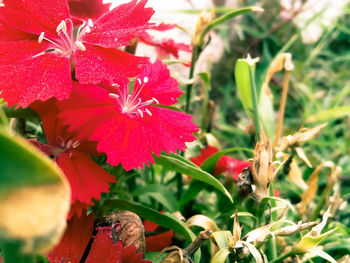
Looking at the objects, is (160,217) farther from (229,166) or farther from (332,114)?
(332,114)

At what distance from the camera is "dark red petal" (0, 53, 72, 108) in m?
0.37

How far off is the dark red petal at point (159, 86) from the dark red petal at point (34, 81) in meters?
0.10

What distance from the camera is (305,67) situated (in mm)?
1734

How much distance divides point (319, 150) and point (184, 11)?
0.72 metres

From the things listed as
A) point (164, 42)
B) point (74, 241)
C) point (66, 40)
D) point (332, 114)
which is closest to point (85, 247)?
point (74, 241)

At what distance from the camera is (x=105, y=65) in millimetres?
408

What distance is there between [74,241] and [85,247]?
0.05 ft

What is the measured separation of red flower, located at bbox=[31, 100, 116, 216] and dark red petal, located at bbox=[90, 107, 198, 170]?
0.03m

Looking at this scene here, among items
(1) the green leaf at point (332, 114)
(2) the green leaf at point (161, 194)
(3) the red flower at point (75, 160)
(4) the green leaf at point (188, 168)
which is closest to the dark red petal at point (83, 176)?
(3) the red flower at point (75, 160)

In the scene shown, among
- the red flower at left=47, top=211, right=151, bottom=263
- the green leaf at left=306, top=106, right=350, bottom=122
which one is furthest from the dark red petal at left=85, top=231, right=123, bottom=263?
the green leaf at left=306, top=106, right=350, bottom=122

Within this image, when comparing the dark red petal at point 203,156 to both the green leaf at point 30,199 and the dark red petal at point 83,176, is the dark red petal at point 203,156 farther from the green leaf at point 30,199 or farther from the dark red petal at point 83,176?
the green leaf at point 30,199

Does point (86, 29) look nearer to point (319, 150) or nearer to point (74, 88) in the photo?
point (74, 88)

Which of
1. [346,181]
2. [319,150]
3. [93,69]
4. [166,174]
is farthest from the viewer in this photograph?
[319,150]

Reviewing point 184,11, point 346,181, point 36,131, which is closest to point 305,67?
point 346,181
